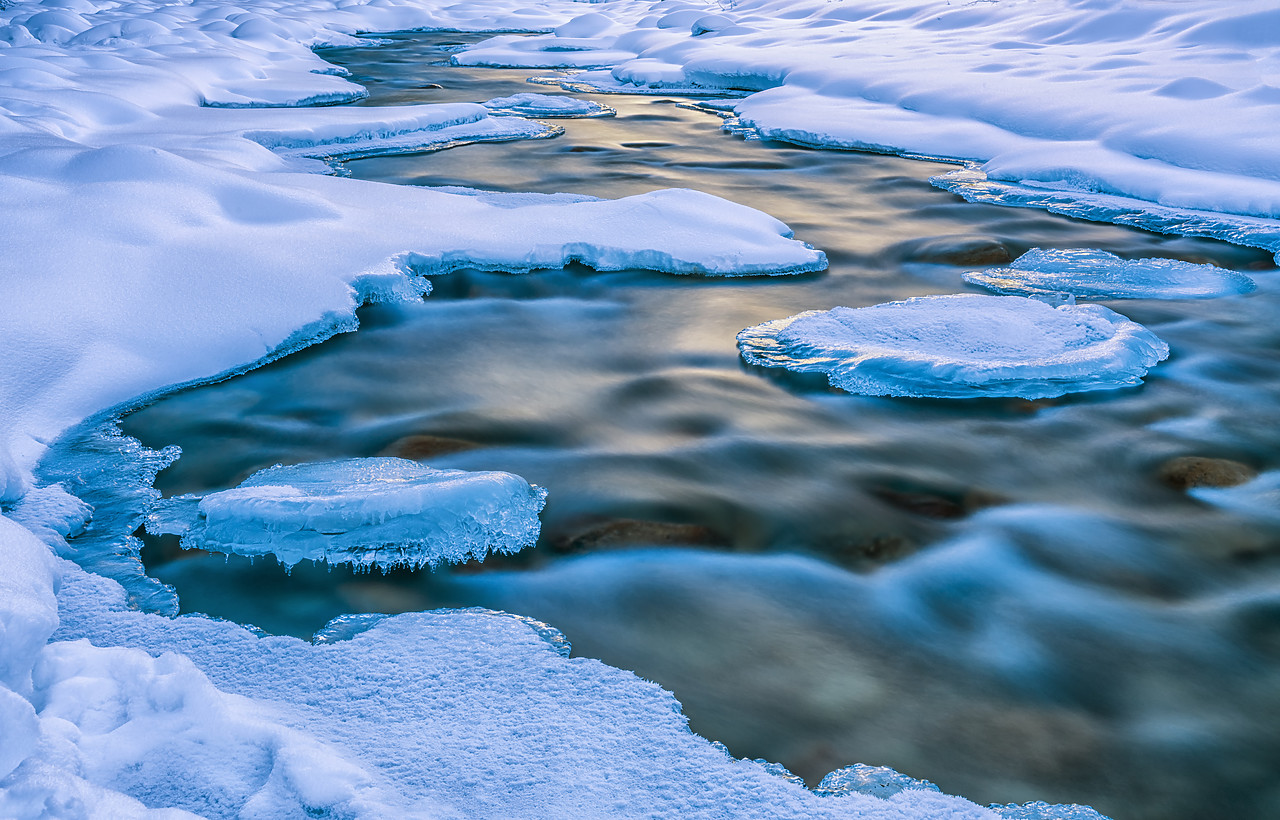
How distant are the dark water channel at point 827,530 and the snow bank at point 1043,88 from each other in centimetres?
175

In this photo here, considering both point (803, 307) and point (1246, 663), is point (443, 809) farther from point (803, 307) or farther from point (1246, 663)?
point (803, 307)

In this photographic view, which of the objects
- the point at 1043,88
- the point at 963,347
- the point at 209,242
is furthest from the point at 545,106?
the point at 963,347

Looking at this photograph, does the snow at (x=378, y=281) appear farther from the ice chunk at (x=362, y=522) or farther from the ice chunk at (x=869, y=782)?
the ice chunk at (x=362, y=522)

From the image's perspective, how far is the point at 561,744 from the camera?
1557 mm

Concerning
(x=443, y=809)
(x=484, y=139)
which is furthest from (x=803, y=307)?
(x=484, y=139)

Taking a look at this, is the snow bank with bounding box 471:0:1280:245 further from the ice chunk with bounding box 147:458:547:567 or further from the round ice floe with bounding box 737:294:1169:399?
the ice chunk with bounding box 147:458:547:567

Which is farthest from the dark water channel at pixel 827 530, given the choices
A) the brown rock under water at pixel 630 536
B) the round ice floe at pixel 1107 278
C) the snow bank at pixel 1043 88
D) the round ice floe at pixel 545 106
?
the round ice floe at pixel 545 106

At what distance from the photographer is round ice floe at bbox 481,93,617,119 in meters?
8.91

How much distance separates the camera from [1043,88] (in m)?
7.21

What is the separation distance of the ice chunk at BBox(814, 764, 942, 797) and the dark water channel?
4 cm

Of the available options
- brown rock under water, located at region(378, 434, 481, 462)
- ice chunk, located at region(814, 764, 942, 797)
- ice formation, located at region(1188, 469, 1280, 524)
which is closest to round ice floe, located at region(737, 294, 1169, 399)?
ice formation, located at region(1188, 469, 1280, 524)

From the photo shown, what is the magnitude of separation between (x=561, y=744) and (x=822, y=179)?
18.1 ft

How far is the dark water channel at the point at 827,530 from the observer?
1.77m

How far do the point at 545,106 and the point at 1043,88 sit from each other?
14.6 ft
